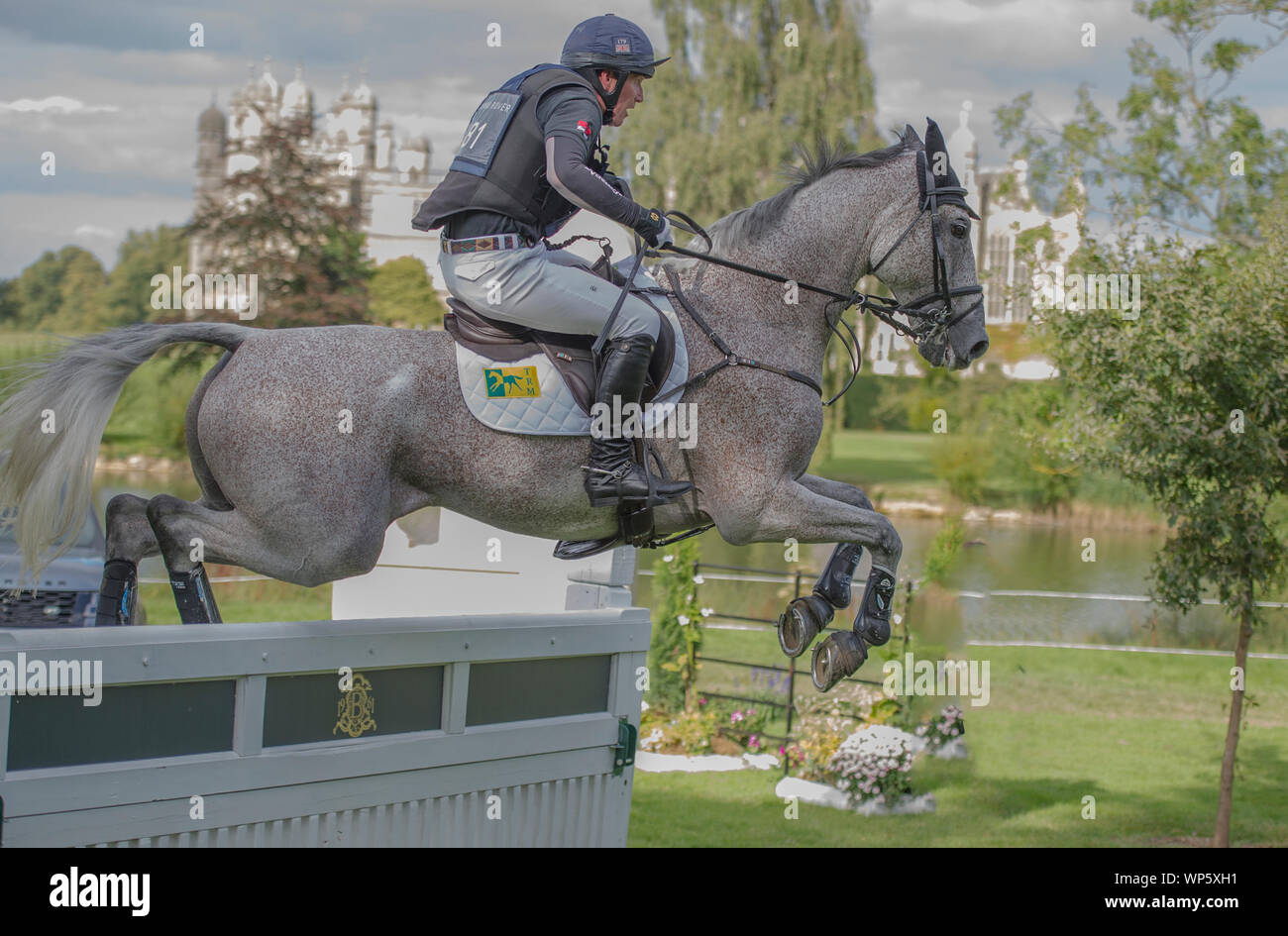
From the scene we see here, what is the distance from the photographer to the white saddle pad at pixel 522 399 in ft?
12.8

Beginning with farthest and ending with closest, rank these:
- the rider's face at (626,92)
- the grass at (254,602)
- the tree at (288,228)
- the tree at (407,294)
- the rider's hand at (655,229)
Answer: the tree at (407,294) → the tree at (288,228) → the grass at (254,602) → the rider's face at (626,92) → the rider's hand at (655,229)

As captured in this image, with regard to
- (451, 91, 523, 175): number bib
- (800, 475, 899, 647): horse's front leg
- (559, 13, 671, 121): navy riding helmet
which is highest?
(559, 13, 671, 121): navy riding helmet

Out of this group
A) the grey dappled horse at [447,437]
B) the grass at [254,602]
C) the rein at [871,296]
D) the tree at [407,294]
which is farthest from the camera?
the tree at [407,294]

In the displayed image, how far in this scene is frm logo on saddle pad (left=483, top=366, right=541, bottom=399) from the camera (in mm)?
3908

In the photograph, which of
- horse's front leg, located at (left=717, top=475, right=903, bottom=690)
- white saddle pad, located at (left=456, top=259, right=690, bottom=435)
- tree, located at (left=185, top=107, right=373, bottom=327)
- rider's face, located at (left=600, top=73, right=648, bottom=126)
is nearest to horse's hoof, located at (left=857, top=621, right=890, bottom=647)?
horse's front leg, located at (left=717, top=475, right=903, bottom=690)

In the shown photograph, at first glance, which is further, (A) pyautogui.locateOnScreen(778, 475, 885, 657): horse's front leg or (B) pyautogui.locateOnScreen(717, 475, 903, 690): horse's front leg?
(A) pyautogui.locateOnScreen(778, 475, 885, 657): horse's front leg

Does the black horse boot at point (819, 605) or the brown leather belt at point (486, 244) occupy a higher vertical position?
the brown leather belt at point (486, 244)

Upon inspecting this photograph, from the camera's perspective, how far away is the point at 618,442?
400cm

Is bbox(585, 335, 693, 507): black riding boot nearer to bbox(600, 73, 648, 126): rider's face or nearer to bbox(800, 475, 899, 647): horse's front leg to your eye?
bbox(800, 475, 899, 647): horse's front leg

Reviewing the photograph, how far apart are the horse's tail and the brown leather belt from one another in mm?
745

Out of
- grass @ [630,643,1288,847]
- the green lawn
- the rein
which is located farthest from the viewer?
the green lawn

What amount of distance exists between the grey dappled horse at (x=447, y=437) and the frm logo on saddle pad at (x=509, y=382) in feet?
0.37

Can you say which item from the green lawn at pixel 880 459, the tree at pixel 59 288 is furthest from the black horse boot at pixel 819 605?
the tree at pixel 59 288

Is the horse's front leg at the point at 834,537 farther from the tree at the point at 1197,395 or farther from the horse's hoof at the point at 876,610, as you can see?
the tree at the point at 1197,395
